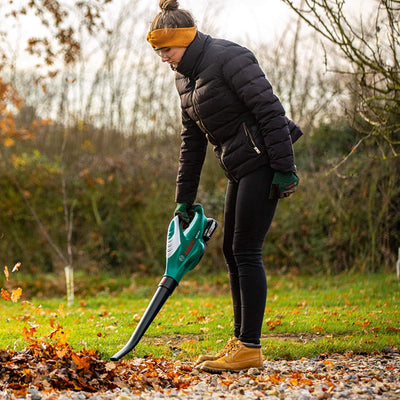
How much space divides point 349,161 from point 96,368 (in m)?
7.15

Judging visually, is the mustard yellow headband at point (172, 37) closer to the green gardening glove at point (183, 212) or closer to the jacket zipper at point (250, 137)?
the jacket zipper at point (250, 137)

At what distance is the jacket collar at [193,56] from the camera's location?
346 cm

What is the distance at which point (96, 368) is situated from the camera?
3318 mm

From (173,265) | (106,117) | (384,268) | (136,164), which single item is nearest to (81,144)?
(106,117)

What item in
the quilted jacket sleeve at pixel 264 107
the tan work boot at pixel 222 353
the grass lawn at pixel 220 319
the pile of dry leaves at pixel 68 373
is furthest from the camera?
the grass lawn at pixel 220 319

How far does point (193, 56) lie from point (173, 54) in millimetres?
132

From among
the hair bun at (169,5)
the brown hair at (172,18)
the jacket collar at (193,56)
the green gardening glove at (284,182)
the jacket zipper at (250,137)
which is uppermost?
the hair bun at (169,5)

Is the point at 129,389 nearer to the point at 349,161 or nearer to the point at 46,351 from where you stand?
the point at 46,351

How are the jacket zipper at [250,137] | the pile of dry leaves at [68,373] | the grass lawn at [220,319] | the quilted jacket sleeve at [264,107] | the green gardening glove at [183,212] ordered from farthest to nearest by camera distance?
the grass lawn at [220,319]
the green gardening glove at [183,212]
the jacket zipper at [250,137]
the quilted jacket sleeve at [264,107]
the pile of dry leaves at [68,373]

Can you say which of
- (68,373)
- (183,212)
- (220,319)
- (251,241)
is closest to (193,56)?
(183,212)

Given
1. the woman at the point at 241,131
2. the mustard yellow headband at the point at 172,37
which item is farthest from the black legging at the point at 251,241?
the mustard yellow headband at the point at 172,37

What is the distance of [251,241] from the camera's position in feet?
11.4

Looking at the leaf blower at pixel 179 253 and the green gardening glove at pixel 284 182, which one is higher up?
the green gardening glove at pixel 284 182

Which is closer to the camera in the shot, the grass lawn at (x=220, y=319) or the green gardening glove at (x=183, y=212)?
the green gardening glove at (x=183, y=212)
